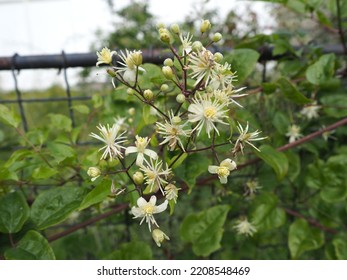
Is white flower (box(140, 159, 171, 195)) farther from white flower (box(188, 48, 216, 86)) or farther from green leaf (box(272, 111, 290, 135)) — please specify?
green leaf (box(272, 111, 290, 135))

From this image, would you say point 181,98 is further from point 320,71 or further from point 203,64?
point 320,71

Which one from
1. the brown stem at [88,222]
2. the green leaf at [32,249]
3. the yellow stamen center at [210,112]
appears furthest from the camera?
the brown stem at [88,222]

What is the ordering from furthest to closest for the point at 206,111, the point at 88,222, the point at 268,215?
the point at 268,215 < the point at 88,222 < the point at 206,111

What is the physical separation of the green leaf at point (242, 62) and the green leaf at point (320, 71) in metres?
0.14

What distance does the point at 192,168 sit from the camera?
2.08 ft

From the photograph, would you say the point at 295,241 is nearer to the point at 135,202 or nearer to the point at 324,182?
the point at 324,182

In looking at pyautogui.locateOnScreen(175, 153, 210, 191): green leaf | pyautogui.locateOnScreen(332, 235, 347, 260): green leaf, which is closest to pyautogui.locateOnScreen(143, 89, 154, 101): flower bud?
pyautogui.locateOnScreen(175, 153, 210, 191): green leaf

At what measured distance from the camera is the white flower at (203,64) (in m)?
0.44

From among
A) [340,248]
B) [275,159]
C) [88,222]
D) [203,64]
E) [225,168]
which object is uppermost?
[203,64]

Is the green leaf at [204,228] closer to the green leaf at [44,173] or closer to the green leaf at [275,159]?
the green leaf at [275,159]

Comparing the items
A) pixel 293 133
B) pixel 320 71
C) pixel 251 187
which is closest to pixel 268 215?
pixel 251 187

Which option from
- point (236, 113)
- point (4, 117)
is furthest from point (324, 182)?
point (4, 117)

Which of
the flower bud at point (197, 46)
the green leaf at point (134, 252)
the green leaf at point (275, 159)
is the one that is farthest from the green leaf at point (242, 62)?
the green leaf at point (134, 252)

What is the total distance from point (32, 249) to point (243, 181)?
0.48m
